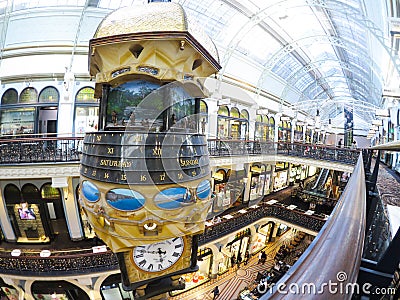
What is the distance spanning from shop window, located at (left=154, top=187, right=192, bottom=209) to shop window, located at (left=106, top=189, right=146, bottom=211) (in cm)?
17

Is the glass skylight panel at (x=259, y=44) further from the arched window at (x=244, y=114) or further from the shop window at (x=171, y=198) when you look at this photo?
the shop window at (x=171, y=198)

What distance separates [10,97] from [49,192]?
5.11 m

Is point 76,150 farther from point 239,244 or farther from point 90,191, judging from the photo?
point 239,244

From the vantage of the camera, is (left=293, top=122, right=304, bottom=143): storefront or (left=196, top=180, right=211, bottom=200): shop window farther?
(left=293, top=122, right=304, bottom=143): storefront

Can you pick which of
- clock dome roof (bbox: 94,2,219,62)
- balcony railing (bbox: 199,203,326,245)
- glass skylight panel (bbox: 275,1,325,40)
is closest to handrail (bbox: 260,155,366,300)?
clock dome roof (bbox: 94,2,219,62)

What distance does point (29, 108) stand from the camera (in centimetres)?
1091

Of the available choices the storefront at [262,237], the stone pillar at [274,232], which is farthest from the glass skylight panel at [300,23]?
the stone pillar at [274,232]

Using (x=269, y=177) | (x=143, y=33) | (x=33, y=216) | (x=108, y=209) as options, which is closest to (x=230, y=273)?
(x=269, y=177)

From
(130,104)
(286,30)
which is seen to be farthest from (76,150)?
(286,30)

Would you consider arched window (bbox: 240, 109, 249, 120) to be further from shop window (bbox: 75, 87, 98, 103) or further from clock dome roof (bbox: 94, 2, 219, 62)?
clock dome roof (bbox: 94, 2, 219, 62)

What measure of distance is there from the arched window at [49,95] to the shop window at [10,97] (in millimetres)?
1257

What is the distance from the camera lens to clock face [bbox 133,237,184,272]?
3.04 metres

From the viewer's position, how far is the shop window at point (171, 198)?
2440 mm

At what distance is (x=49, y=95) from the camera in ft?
36.0
